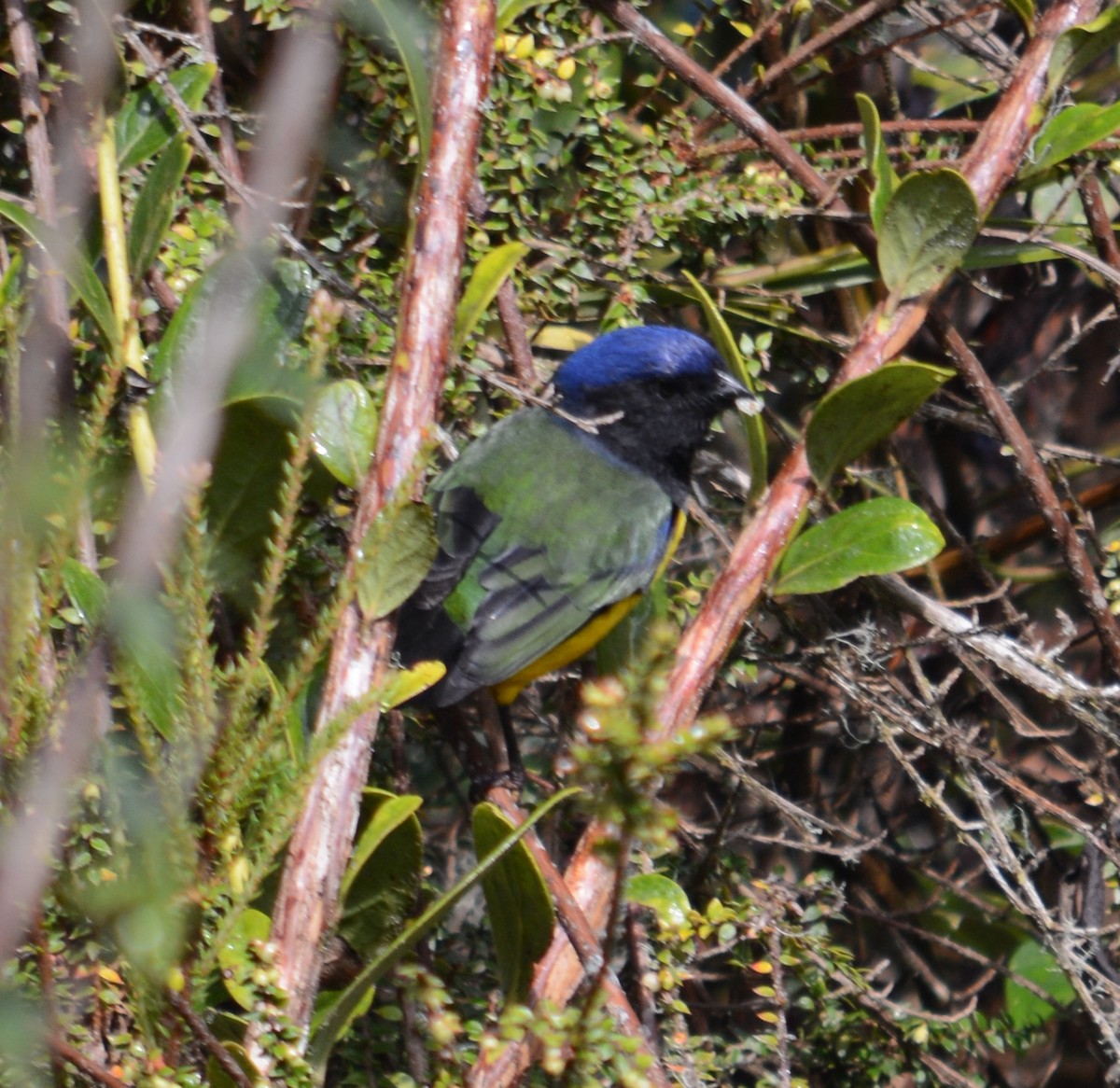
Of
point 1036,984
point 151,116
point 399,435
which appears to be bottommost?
point 1036,984

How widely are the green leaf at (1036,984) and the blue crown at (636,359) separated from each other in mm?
1563

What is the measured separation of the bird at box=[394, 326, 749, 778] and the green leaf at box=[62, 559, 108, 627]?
0.89 meters

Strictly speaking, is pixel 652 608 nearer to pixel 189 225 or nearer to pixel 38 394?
pixel 189 225

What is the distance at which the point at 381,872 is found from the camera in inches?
70.1

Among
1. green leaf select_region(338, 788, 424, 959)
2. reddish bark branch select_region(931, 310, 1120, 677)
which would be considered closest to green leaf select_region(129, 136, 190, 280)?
green leaf select_region(338, 788, 424, 959)

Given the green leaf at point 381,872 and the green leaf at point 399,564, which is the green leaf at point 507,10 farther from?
the green leaf at point 381,872

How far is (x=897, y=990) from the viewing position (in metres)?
3.62

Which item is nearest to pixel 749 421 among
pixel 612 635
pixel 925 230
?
pixel 925 230

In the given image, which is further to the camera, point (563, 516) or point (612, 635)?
point (563, 516)

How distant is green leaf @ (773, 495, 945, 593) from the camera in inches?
87.7

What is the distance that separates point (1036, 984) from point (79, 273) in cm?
255

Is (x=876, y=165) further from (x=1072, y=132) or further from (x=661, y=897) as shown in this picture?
(x=661, y=897)

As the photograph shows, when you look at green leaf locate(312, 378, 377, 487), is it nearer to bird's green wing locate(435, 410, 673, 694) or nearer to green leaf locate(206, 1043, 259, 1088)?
bird's green wing locate(435, 410, 673, 694)

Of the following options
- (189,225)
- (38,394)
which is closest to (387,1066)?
(38,394)
